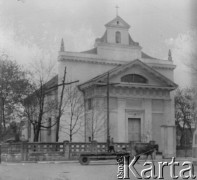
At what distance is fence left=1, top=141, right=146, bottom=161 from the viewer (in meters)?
22.0

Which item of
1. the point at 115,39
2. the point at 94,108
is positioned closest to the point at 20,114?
the point at 94,108

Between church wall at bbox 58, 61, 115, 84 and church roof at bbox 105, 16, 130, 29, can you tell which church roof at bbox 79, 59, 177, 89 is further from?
church roof at bbox 105, 16, 130, 29

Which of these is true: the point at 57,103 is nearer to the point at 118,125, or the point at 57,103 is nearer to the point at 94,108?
the point at 94,108

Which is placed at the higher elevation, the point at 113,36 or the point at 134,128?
the point at 113,36

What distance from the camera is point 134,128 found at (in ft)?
102

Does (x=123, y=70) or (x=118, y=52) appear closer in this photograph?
(x=123, y=70)

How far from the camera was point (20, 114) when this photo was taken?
2825 centimetres

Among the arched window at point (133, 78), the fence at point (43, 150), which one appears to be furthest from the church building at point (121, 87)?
the fence at point (43, 150)

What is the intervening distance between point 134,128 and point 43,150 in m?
10.1

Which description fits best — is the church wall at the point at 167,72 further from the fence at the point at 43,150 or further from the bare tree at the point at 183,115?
the fence at the point at 43,150

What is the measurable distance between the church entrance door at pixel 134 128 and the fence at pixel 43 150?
7146 millimetres

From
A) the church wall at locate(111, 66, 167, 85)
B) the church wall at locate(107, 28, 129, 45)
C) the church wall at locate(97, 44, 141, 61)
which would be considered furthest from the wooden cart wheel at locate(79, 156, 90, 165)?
the church wall at locate(107, 28, 129, 45)

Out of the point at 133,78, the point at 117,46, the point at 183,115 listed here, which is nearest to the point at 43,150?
the point at 133,78

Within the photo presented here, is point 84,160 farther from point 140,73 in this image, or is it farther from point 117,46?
point 117,46
